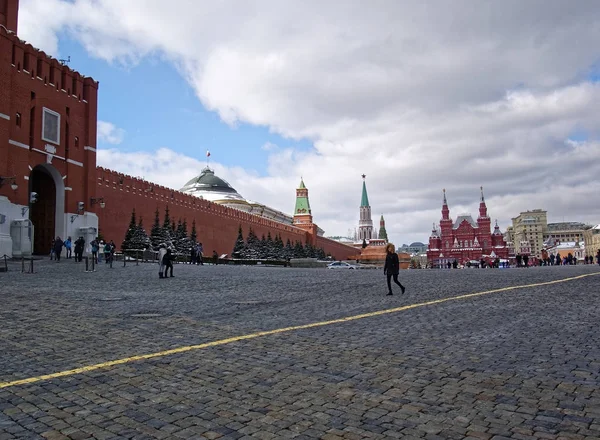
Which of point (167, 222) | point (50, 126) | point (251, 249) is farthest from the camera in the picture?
point (251, 249)

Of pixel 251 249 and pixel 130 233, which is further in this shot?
pixel 251 249

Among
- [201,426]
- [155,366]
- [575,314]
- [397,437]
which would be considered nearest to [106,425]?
[201,426]

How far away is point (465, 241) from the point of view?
9612 centimetres

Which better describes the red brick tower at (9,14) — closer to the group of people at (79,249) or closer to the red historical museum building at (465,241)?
the group of people at (79,249)

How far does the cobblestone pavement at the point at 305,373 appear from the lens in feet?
12.0

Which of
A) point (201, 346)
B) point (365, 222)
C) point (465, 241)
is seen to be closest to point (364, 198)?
point (365, 222)

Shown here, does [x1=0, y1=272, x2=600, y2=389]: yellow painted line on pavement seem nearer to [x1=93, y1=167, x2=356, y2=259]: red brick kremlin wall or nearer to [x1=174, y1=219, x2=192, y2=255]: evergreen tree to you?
[x1=93, y1=167, x2=356, y2=259]: red brick kremlin wall

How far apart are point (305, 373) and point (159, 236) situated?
33.4 metres

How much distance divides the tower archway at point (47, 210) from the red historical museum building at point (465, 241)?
7045 cm

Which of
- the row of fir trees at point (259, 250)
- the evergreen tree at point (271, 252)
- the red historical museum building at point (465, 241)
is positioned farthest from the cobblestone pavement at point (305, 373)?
the red historical museum building at point (465, 241)

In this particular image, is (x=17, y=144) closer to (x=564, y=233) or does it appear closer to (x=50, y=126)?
(x=50, y=126)

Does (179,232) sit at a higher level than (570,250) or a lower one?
higher

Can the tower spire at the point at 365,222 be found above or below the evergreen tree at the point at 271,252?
above

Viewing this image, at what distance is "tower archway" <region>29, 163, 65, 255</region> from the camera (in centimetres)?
2827
